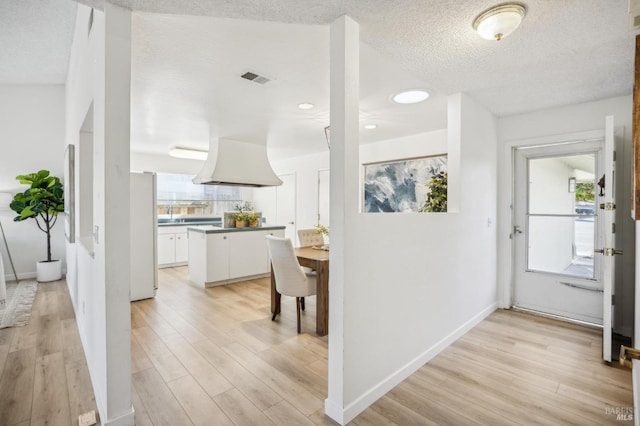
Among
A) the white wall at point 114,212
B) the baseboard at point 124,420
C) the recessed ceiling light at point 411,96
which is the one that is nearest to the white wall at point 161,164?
the white wall at point 114,212

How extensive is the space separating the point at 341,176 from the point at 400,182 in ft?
11.3

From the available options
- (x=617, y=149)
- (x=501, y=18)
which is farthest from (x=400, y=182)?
(x=501, y=18)

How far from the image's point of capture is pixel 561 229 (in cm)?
339

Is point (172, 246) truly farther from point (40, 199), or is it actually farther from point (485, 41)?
point (485, 41)

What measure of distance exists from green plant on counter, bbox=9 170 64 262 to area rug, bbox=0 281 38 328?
0.57m

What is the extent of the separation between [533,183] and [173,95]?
411 centimetres

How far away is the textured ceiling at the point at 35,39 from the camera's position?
3.26 m

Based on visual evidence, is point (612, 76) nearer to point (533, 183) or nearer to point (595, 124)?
point (595, 124)

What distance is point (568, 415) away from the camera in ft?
5.96

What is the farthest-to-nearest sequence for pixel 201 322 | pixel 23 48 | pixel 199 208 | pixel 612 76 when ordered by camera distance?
pixel 199 208
pixel 23 48
pixel 201 322
pixel 612 76

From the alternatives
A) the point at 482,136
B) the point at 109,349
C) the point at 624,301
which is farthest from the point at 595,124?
the point at 109,349

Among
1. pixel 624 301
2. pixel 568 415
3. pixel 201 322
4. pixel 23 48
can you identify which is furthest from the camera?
pixel 23 48

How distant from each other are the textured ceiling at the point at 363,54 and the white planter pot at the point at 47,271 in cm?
306

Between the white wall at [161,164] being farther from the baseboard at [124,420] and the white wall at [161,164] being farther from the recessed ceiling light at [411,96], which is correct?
the baseboard at [124,420]
